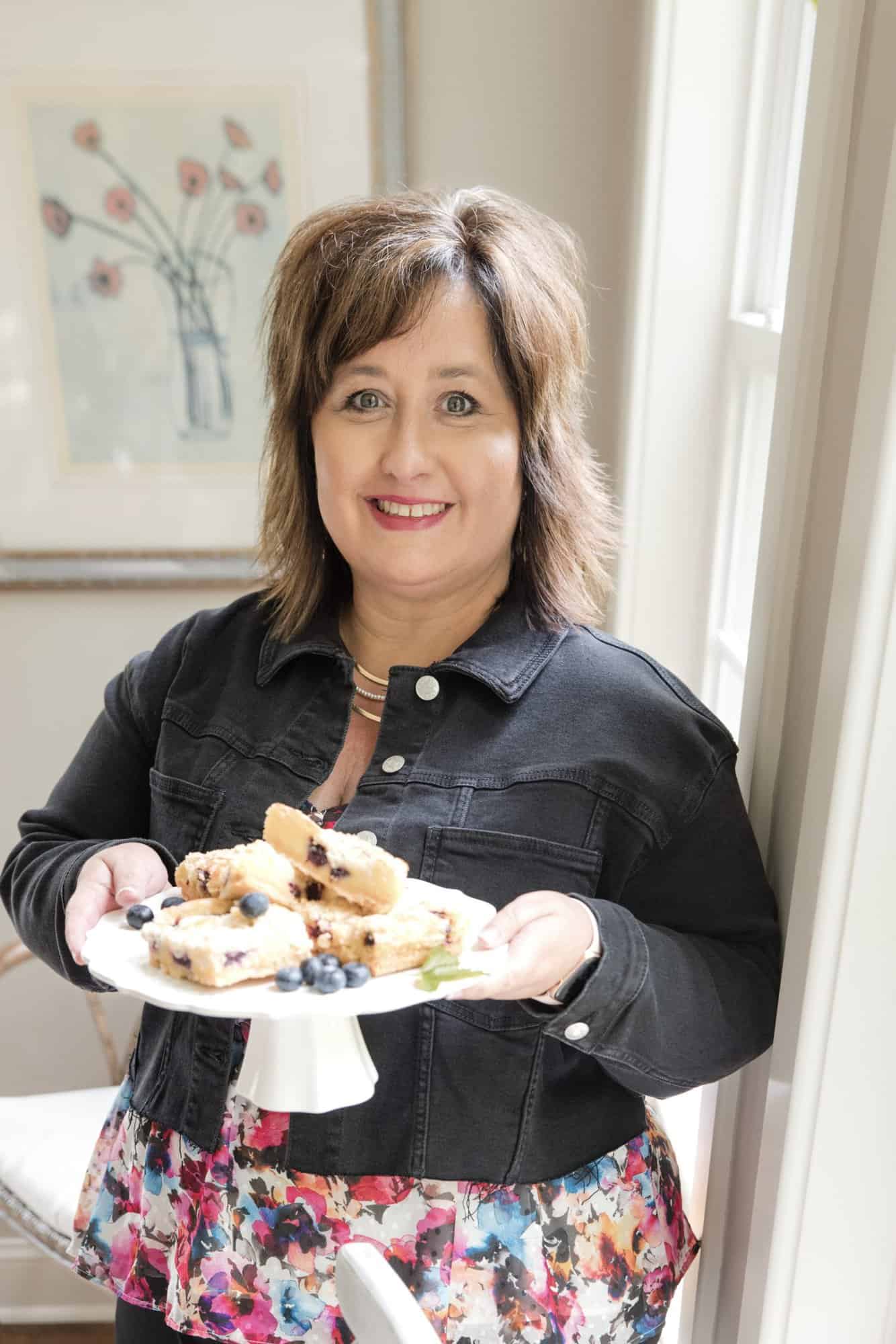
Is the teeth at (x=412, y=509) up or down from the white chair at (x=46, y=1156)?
up

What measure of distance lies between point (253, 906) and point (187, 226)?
58.4 inches

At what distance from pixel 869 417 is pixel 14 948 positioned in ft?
6.04

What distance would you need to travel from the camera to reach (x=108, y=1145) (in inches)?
51.5

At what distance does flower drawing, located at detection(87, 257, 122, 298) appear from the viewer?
2.04m

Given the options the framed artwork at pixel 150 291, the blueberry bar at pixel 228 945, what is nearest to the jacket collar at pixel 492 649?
the blueberry bar at pixel 228 945

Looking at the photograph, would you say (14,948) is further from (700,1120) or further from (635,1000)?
(635,1000)

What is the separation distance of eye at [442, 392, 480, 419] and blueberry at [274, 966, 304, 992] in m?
0.58

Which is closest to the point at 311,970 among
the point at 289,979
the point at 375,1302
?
the point at 289,979

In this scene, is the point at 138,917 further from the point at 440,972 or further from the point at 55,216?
the point at 55,216

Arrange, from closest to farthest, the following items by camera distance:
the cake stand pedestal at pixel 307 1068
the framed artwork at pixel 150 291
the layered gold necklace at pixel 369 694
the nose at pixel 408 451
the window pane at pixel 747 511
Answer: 1. the cake stand pedestal at pixel 307 1068
2. the nose at pixel 408 451
3. the layered gold necklace at pixel 369 694
4. the window pane at pixel 747 511
5. the framed artwork at pixel 150 291

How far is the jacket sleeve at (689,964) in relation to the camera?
98 centimetres

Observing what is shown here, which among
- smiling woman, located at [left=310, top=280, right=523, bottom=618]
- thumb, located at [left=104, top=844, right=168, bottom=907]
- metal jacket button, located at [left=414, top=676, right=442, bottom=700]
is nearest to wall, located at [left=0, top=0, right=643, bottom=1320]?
smiling woman, located at [left=310, top=280, right=523, bottom=618]

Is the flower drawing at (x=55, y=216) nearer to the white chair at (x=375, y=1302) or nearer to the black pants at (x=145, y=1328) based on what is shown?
the black pants at (x=145, y=1328)

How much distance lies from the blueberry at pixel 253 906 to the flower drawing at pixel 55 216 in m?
1.53
